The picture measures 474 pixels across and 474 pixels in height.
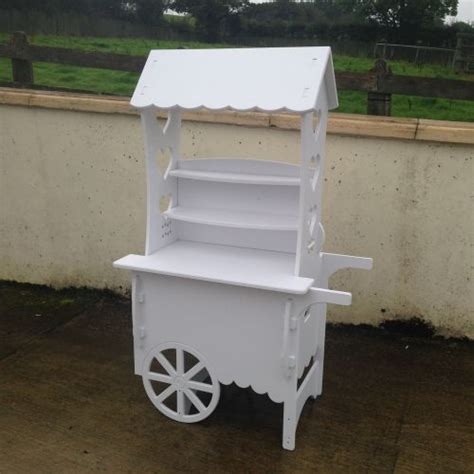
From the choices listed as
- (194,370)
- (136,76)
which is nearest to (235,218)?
(194,370)

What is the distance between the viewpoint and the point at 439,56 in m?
4.09

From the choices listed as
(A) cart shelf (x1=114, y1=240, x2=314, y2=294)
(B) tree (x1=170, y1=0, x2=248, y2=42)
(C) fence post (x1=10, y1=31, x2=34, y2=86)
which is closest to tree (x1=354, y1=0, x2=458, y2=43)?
(B) tree (x1=170, y1=0, x2=248, y2=42)

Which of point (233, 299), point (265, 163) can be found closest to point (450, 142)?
point (265, 163)

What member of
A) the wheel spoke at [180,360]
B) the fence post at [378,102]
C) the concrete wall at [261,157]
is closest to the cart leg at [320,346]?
the wheel spoke at [180,360]

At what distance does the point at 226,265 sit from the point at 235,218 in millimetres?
227

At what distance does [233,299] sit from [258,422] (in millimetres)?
738

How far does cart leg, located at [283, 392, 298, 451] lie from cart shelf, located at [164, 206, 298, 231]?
78 cm

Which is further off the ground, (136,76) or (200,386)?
(136,76)

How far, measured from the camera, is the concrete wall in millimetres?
3512

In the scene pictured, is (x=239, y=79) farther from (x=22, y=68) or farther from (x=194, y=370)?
(x=22, y=68)

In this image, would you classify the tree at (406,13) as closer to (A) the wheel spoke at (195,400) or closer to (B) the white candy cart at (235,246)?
(B) the white candy cart at (235,246)

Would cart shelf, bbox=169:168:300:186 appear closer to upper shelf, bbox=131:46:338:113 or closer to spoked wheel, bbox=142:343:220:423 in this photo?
upper shelf, bbox=131:46:338:113

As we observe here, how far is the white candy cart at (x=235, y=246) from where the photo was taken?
2373 mm

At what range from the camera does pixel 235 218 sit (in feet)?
8.80
